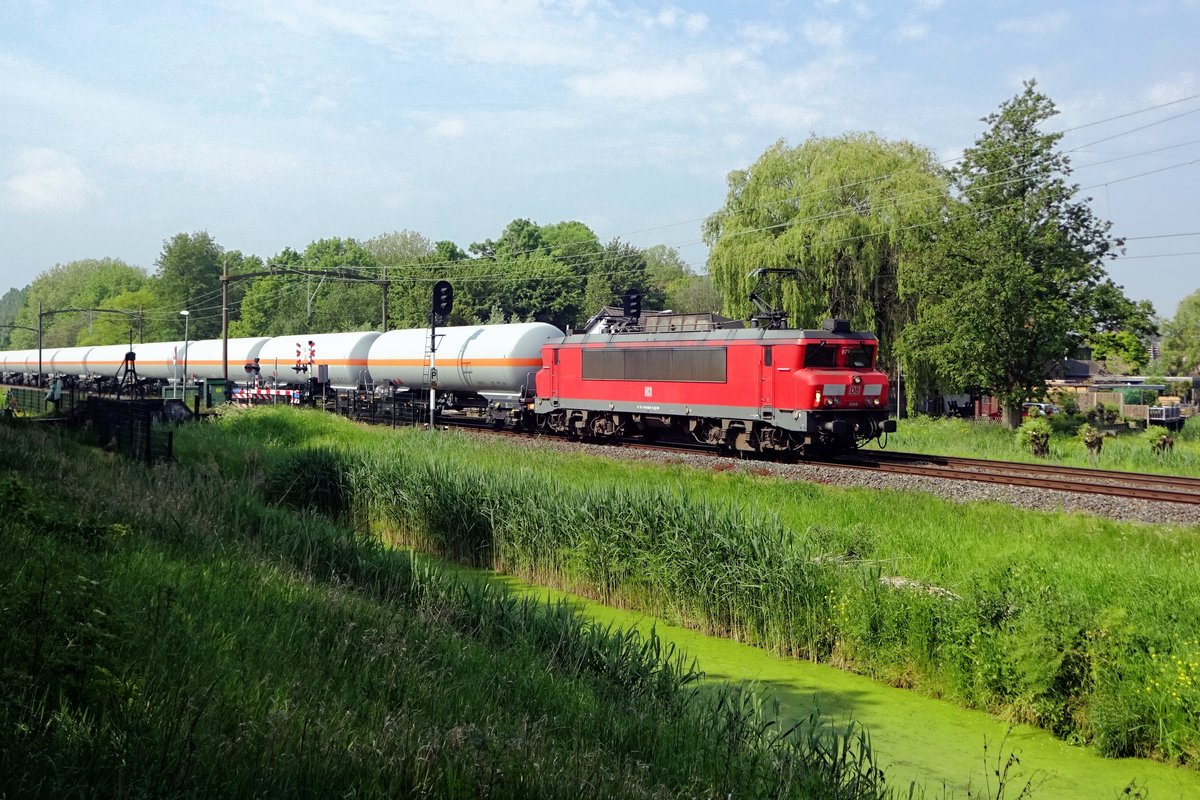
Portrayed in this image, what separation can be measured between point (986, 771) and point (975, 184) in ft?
100

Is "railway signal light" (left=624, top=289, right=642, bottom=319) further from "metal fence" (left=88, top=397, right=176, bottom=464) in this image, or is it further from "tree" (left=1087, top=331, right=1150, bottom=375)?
"tree" (left=1087, top=331, right=1150, bottom=375)

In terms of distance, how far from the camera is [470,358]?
33.5 meters

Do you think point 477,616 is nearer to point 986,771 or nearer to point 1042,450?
point 986,771

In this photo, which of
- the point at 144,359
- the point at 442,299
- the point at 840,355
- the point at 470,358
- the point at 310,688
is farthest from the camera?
the point at 144,359

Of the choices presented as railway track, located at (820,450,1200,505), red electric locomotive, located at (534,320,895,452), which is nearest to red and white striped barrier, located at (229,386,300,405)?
red electric locomotive, located at (534,320,895,452)

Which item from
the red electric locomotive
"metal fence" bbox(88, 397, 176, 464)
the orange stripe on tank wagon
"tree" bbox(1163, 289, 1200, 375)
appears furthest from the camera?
"tree" bbox(1163, 289, 1200, 375)

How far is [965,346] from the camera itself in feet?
107

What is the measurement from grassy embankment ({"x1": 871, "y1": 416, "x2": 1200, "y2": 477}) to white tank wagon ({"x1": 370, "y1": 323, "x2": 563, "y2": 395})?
1157 cm

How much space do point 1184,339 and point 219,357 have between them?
85.2 meters

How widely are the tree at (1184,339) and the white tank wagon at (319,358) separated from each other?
76.5 metres

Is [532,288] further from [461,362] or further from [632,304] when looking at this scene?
[632,304]

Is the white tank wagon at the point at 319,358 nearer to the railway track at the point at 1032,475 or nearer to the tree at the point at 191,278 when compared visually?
the railway track at the point at 1032,475

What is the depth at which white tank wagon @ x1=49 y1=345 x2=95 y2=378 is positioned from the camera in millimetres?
63250

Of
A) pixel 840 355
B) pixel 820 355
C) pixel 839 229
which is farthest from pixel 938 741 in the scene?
pixel 839 229
